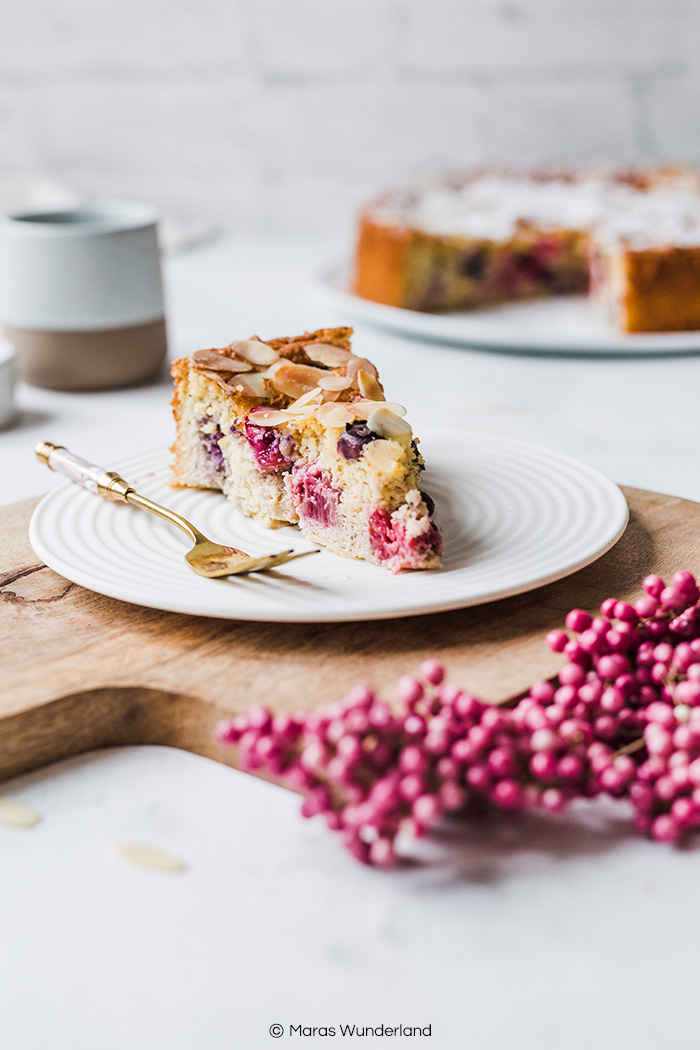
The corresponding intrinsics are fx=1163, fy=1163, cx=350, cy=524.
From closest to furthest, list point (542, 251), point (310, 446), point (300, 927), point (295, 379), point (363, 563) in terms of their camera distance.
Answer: point (300, 927) < point (363, 563) < point (310, 446) < point (295, 379) < point (542, 251)

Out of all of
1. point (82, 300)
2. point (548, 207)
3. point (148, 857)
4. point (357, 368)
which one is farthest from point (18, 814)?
point (548, 207)

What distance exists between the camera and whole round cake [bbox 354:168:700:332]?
2.52 m

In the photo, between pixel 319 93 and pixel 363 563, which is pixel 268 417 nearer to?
pixel 363 563

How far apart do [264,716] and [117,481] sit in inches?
21.5

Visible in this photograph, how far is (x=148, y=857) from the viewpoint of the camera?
0.90 m

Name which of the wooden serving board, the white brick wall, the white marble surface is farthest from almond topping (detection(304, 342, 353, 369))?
the white brick wall

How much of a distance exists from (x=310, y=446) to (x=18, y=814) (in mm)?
596

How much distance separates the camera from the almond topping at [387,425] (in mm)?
1306

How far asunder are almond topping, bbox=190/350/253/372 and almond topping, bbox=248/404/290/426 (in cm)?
11

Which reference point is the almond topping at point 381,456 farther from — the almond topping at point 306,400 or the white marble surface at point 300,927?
the white marble surface at point 300,927

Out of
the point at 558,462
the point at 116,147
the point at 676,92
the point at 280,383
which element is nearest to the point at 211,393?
the point at 280,383

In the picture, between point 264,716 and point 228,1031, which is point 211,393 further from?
point 228,1031

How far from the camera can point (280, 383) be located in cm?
150

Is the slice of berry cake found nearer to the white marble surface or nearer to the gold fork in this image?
the gold fork
